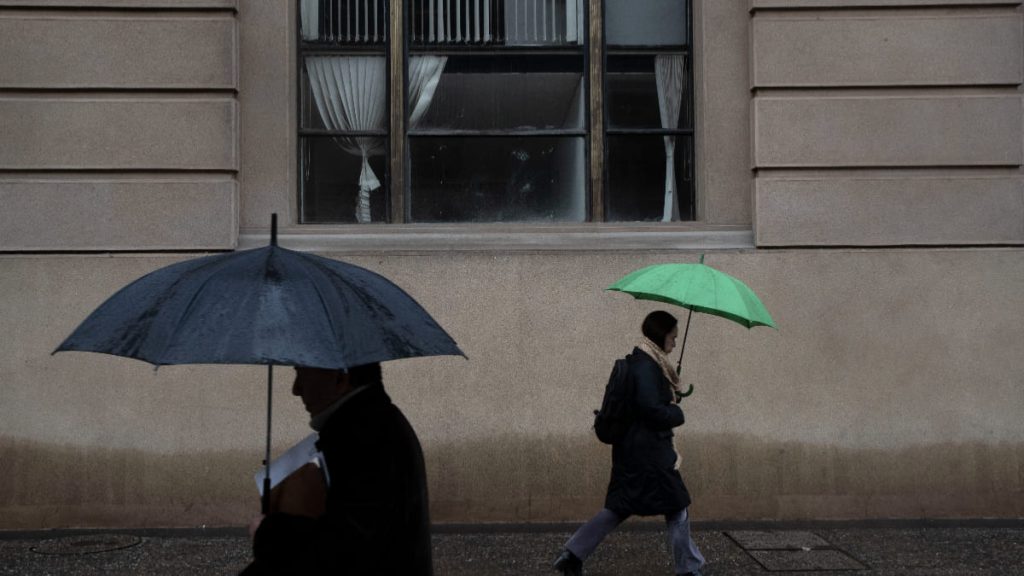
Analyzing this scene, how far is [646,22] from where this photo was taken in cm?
908

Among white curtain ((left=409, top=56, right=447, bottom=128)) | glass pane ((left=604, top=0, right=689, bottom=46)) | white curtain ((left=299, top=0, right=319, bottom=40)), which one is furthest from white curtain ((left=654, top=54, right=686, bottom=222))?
white curtain ((left=299, top=0, right=319, bottom=40))

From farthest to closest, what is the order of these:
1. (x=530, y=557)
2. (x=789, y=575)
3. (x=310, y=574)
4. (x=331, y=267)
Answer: (x=530, y=557), (x=789, y=575), (x=331, y=267), (x=310, y=574)

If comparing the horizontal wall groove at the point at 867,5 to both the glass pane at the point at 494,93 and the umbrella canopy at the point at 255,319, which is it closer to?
the glass pane at the point at 494,93

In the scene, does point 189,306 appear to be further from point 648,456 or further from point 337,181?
point 337,181

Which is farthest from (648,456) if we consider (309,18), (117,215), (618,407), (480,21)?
(309,18)

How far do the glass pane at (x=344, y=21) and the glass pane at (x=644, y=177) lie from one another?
2.11 metres

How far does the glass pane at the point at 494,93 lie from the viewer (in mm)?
9000

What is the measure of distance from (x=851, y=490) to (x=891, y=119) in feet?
9.31

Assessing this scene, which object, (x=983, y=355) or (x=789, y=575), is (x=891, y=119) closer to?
(x=983, y=355)

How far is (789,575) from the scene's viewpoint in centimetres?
690

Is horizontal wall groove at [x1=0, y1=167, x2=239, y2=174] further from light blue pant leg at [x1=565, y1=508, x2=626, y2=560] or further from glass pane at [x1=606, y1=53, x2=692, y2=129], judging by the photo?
light blue pant leg at [x1=565, y1=508, x2=626, y2=560]

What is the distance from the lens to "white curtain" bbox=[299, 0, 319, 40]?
8953 mm

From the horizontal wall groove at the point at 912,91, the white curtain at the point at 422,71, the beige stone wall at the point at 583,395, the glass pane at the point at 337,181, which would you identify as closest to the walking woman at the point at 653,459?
the beige stone wall at the point at 583,395

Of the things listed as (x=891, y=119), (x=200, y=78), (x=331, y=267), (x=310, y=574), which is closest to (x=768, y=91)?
(x=891, y=119)
